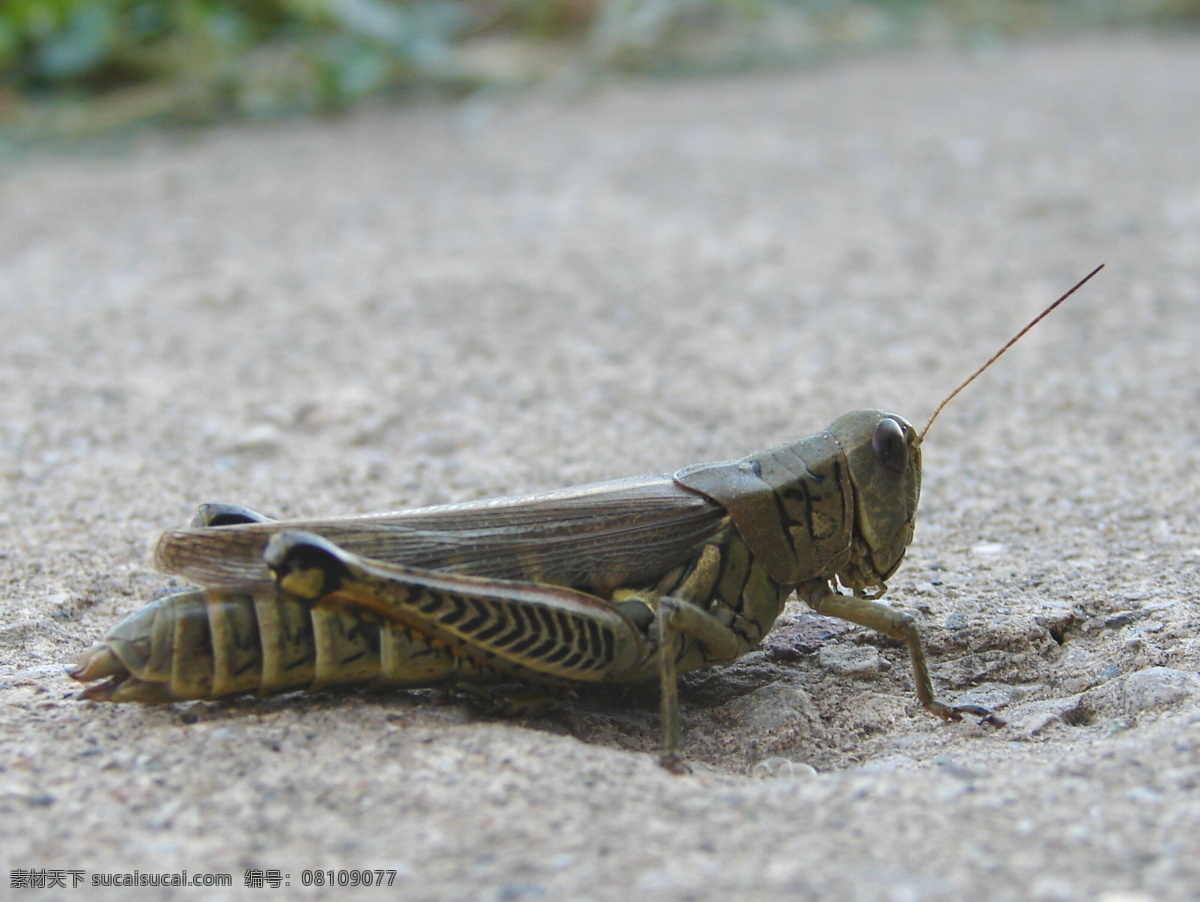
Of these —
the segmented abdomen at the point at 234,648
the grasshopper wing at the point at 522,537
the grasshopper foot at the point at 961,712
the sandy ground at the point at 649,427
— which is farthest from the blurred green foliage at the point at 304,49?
the grasshopper foot at the point at 961,712

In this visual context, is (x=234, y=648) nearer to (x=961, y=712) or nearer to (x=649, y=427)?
(x=961, y=712)

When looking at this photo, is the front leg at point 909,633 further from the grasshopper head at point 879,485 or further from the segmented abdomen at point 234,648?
the segmented abdomen at point 234,648

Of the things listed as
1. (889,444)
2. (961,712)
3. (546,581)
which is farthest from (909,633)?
(546,581)

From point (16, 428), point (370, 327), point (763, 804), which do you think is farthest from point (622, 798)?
point (370, 327)

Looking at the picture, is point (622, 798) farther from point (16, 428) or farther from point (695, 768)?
point (16, 428)

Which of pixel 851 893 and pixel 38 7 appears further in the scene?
pixel 38 7
